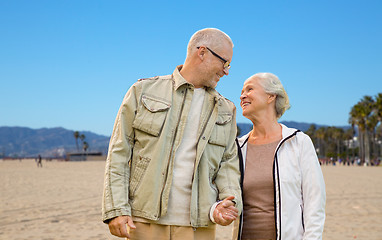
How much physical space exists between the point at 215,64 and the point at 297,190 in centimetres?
115

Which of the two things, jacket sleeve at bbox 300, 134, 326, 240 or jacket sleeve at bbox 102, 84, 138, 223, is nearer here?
jacket sleeve at bbox 102, 84, 138, 223

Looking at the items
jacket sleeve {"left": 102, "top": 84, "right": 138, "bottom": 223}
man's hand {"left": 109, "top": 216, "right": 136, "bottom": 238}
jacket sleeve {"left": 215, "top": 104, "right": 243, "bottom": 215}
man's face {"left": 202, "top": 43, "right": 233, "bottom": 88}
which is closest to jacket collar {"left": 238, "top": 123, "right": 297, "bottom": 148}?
jacket sleeve {"left": 215, "top": 104, "right": 243, "bottom": 215}

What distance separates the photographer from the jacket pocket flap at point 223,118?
297 cm

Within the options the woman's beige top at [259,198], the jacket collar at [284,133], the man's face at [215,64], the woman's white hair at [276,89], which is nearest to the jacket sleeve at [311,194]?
the jacket collar at [284,133]

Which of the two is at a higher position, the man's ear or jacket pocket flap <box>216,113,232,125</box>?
the man's ear

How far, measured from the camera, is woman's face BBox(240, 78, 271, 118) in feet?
11.0

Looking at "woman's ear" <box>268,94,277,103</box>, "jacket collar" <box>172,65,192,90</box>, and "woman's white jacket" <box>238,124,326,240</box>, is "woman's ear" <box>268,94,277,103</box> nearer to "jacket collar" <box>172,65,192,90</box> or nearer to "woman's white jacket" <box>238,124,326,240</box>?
"woman's white jacket" <box>238,124,326,240</box>

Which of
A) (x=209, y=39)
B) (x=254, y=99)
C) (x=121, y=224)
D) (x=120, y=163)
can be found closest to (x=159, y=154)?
(x=120, y=163)

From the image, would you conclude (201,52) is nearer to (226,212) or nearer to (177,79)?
(177,79)

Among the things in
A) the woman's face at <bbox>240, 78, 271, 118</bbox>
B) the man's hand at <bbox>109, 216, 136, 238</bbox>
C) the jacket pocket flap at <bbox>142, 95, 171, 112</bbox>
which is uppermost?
the woman's face at <bbox>240, 78, 271, 118</bbox>

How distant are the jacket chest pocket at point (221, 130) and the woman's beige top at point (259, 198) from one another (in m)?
0.43

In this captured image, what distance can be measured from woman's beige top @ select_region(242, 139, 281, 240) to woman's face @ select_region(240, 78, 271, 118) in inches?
13.5

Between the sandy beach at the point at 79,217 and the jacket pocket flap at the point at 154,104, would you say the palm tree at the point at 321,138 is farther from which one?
the jacket pocket flap at the point at 154,104

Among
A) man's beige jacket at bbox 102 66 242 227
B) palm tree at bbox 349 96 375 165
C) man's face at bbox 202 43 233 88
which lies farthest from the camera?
palm tree at bbox 349 96 375 165
